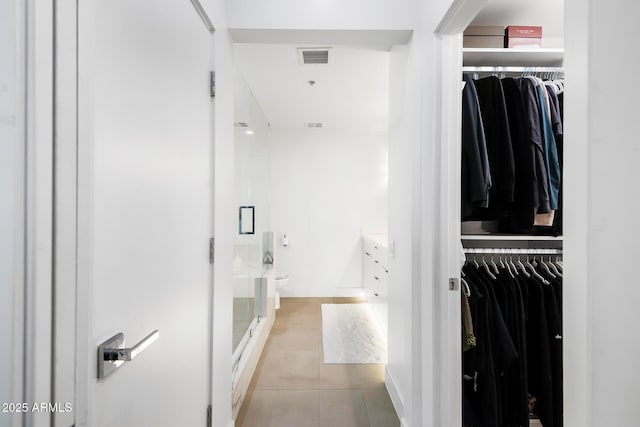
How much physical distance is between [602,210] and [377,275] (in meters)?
2.87

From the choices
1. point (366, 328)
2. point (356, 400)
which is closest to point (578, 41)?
point (356, 400)

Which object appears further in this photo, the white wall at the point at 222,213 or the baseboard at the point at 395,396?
the baseboard at the point at 395,396

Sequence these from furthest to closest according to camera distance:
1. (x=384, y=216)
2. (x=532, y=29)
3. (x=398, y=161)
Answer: (x=384, y=216) < (x=398, y=161) < (x=532, y=29)

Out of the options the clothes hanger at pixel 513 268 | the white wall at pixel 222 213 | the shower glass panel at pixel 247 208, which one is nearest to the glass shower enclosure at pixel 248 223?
the shower glass panel at pixel 247 208

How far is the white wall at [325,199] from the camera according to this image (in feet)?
14.6

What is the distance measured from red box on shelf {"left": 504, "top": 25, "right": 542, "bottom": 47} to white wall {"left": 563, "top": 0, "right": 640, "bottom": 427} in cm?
133

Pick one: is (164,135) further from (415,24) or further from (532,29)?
(532,29)

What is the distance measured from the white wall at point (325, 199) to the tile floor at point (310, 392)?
160 centimetres

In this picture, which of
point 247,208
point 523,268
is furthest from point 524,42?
point 247,208

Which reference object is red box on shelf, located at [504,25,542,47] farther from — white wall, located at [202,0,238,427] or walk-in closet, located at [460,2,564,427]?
white wall, located at [202,0,238,427]

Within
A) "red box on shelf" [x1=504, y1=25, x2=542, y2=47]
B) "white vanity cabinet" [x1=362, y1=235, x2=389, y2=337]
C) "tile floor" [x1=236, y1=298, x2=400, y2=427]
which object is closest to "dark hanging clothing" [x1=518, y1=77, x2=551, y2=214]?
"red box on shelf" [x1=504, y1=25, x2=542, y2=47]

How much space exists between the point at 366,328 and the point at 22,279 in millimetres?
3083

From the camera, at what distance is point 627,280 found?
555mm

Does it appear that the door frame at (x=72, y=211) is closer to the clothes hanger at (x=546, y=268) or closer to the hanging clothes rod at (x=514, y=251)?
the hanging clothes rod at (x=514, y=251)
